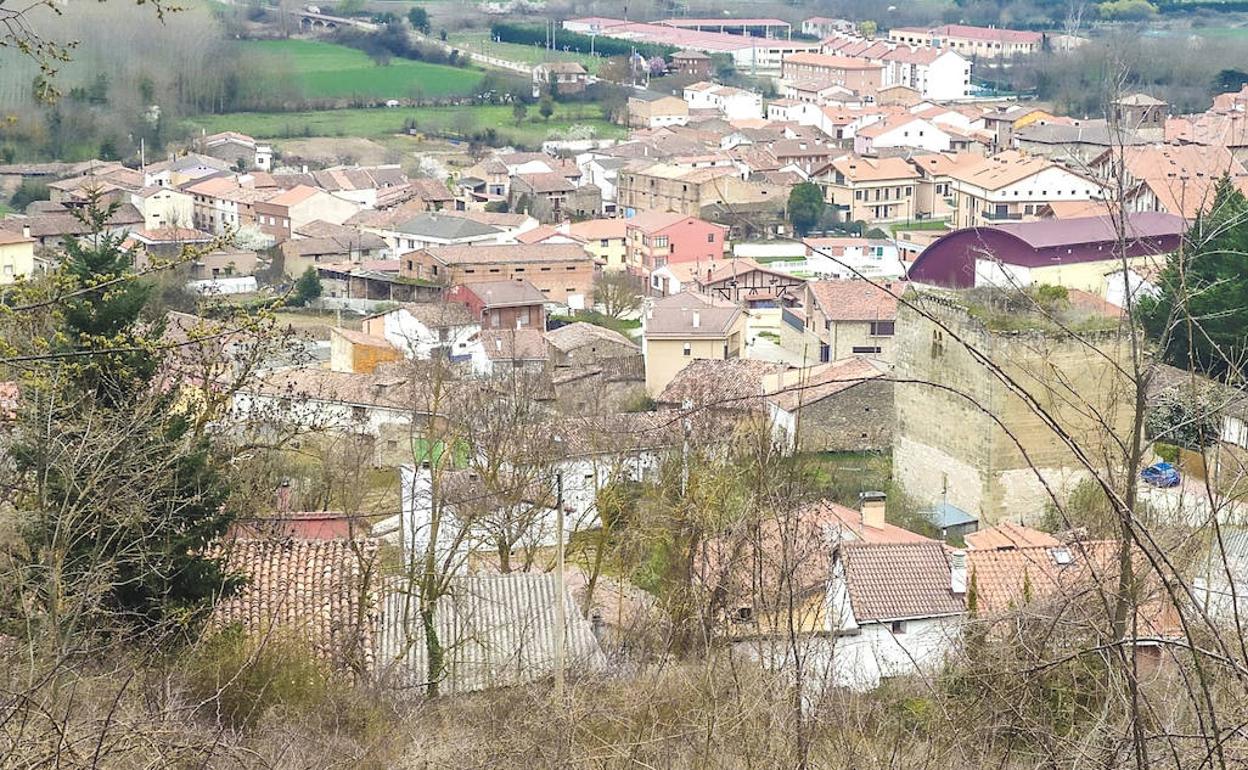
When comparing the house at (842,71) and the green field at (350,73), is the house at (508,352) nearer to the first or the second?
the green field at (350,73)

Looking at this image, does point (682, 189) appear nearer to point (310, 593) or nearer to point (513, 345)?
point (513, 345)

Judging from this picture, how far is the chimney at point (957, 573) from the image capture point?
5.27m

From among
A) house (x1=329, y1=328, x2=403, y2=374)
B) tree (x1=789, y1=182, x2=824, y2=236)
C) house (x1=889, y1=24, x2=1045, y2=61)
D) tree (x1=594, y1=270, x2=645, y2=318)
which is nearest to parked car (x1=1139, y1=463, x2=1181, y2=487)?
house (x1=329, y1=328, x2=403, y2=374)

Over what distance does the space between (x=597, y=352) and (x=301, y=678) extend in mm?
8635

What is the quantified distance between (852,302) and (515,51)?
77.4 feet

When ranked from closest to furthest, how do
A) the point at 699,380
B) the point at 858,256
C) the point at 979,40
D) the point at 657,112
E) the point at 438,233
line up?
the point at 699,380 < the point at 858,256 < the point at 438,233 < the point at 657,112 < the point at 979,40

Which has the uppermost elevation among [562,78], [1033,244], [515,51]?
[515,51]

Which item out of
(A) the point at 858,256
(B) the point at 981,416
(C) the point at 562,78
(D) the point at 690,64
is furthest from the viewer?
(D) the point at 690,64

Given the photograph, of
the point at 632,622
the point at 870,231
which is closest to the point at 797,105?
A: the point at 870,231

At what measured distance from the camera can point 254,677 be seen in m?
3.55

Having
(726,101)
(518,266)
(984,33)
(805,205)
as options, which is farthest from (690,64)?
(518,266)

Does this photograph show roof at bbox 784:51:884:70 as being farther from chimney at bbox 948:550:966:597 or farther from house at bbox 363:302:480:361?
chimney at bbox 948:550:966:597

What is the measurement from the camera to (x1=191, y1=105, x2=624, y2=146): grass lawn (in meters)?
26.2

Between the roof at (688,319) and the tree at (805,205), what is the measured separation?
7.72 m
